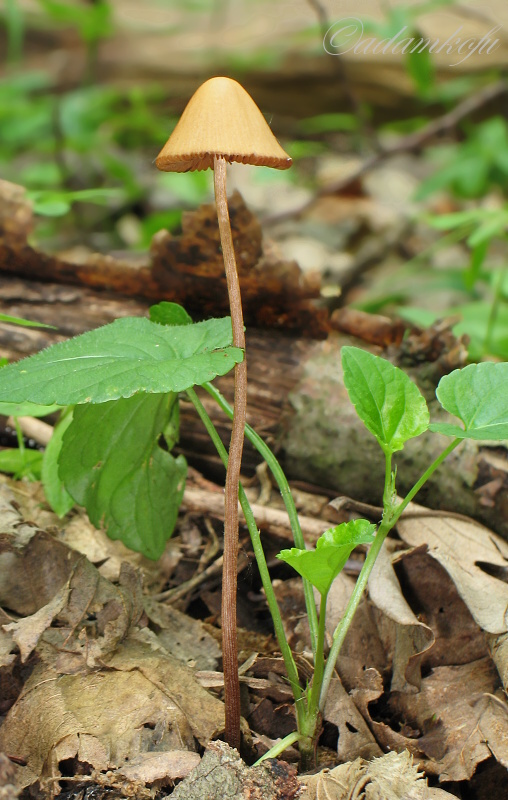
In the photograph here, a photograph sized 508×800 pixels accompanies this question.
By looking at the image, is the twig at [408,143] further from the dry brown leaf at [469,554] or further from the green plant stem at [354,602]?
the green plant stem at [354,602]

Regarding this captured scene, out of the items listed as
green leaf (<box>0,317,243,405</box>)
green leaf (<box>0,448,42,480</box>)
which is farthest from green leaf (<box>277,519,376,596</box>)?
green leaf (<box>0,448,42,480</box>)

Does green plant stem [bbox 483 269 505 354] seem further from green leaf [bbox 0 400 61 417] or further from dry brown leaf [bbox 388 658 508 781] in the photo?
green leaf [bbox 0 400 61 417]

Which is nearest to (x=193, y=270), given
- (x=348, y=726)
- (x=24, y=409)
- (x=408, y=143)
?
(x=24, y=409)

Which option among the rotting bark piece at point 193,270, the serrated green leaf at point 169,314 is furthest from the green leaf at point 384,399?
the rotting bark piece at point 193,270

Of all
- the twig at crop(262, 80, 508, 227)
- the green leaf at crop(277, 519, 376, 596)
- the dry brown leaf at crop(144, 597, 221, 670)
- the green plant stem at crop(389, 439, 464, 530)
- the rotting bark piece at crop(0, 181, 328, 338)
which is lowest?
the dry brown leaf at crop(144, 597, 221, 670)

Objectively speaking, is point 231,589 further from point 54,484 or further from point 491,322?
point 491,322

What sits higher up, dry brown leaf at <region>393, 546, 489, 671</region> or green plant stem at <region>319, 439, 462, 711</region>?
green plant stem at <region>319, 439, 462, 711</region>

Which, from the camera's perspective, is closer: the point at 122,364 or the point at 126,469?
the point at 122,364
